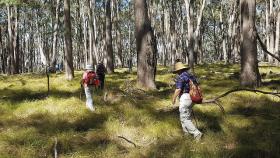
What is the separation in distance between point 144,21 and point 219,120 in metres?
6.28

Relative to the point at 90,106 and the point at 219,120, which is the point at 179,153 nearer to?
the point at 219,120

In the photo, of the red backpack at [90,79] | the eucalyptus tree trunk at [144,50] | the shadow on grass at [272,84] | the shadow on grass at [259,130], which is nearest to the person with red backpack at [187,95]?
the shadow on grass at [259,130]

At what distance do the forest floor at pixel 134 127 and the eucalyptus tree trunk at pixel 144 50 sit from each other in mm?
1131

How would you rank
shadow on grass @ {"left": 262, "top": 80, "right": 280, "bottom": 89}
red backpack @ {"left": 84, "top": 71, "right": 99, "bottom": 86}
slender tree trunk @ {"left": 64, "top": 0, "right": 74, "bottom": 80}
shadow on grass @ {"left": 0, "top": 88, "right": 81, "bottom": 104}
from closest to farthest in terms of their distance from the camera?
red backpack @ {"left": 84, "top": 71, "right": 99, "bottom": 86}
shadow on grass @ {"left": 0, "top": 88, "right": 81, "bottom": 104}
shadow on grass @ {"left": 262, "top": 80, "right": 280, "bottom": 89}
slender tree trunk @ {"left": 64, "top": 0, "right": 74, "bottom": 80}

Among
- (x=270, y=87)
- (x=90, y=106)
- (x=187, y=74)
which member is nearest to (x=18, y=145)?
(x=90, y=106)

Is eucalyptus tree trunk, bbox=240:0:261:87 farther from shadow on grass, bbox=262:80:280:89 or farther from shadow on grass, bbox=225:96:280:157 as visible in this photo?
shadow on grass, bbox=225:96:280:157

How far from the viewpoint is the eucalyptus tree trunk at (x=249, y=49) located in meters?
15.1

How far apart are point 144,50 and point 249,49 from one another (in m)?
3.98

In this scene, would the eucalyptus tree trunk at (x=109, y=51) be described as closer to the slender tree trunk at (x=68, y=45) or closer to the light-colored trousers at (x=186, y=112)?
the slender tree trunk at (x=68, y=45)

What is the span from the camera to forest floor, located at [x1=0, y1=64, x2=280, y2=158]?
334 inches

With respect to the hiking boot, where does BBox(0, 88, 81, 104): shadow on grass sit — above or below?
above

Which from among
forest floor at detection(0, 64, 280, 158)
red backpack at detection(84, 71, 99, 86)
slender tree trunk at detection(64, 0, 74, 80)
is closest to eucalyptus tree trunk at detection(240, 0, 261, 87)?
forest floor at detection(0, 64, 280, 158)

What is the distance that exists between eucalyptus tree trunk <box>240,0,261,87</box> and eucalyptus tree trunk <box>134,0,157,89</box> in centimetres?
343

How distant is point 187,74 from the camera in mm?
9211
